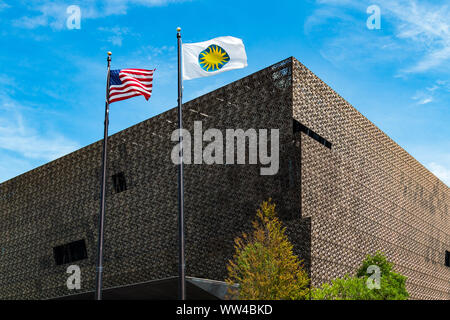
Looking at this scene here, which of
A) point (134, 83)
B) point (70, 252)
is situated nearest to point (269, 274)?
point (134, 83)

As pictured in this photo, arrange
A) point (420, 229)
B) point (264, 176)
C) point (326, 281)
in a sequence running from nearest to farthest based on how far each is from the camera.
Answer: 1. point (326, 281)
2. point (264, 176)
3. point (420, 229)

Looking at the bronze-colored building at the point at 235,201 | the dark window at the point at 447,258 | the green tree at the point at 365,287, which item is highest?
the bronze-colored building at the point at 235,201

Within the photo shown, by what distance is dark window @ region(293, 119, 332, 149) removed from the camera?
30183 millimetres

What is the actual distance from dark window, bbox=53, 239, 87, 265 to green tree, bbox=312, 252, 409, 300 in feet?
72.3

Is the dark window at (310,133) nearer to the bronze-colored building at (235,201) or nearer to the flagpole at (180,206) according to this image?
the bronze-colored building at (235,201)

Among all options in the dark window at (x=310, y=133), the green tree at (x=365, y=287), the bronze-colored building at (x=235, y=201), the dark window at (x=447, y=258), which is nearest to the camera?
the green tree at (x=365, y=287)

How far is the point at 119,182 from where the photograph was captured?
1566 inches

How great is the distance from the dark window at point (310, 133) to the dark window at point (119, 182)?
50.3 feet

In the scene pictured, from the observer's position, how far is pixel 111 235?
38.7 m

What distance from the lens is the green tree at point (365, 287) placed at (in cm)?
2381

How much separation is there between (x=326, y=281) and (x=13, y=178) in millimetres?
35918

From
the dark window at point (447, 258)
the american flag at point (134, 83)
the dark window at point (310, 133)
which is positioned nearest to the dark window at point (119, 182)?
the dark window at point (310, 133)
